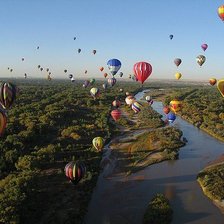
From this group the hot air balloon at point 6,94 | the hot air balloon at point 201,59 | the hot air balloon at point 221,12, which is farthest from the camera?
the hot air balloon at point 201,59

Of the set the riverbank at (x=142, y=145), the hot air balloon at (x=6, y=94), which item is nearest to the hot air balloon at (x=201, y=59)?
the riverbank at (x=142, y=145)

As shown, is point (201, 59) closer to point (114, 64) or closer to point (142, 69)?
point (114, 64)

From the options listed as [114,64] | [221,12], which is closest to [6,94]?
[114,64]

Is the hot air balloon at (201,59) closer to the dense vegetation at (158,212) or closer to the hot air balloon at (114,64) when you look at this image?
the hot air balloon at (114,64)

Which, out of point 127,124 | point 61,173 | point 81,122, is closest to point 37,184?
point 61,173

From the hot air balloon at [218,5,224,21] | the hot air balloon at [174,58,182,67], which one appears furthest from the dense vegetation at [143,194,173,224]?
the hot air balloon at [174,58,182,67]

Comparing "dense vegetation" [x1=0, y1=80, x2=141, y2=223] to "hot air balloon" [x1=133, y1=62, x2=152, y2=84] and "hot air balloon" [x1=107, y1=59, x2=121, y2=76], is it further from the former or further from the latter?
"hot air balloon" [x1=133, y1=62, x2=152, y2=84]

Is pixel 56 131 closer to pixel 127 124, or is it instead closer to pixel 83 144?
Result: pixel 83 144
